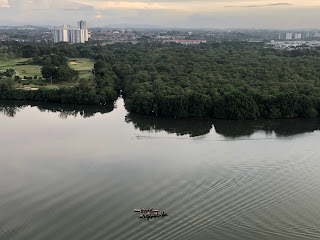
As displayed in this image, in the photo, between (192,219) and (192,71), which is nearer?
(192,219)

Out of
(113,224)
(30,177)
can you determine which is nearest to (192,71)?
(30,177)

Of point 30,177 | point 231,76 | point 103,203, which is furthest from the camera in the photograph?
point 231,76

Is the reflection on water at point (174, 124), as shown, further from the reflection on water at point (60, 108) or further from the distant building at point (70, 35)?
the distant building at point (70, 35)

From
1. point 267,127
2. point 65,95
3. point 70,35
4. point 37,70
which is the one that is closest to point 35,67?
point 37,70

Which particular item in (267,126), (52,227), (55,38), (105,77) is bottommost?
(52,227)

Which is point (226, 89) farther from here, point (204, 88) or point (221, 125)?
point (221, 125)

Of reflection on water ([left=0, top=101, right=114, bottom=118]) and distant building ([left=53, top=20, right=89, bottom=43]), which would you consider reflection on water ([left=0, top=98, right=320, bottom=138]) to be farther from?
distant building ([left=53, top=20, right=89, bottom=43])

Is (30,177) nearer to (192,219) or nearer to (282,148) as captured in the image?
(192,219)

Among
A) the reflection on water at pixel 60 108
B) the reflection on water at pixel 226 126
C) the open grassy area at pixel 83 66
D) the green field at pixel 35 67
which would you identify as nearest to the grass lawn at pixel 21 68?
the green field at pixel 35 67
